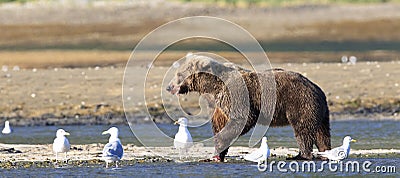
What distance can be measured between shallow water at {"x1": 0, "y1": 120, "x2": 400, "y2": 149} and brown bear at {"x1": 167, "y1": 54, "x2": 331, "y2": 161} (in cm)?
216

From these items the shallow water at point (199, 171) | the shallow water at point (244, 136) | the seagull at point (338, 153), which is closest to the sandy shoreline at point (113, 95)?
the shallow water at point (244, 136)

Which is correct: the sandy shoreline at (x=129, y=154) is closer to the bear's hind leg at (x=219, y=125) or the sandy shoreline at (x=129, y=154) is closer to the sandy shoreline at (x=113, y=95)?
the bear's hind leg at (x=219, y=125)

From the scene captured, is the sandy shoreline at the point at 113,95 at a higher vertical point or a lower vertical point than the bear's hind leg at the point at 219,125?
higher

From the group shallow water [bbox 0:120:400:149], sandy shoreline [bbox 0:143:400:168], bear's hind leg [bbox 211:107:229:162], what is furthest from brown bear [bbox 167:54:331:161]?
shallow water [bbox 0:120:400:149]

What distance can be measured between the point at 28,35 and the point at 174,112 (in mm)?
12422

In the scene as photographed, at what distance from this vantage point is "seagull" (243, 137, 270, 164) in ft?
49.5

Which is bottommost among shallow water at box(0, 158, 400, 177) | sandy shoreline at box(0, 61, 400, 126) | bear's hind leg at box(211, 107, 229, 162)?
shallow water at box(0, 158, 400, 177)

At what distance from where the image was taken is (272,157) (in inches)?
635

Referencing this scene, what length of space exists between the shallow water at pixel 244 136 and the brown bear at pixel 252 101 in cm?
216

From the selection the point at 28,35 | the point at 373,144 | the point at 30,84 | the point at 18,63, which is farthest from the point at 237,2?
the point at 373,144

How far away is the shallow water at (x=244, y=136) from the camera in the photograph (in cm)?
1814

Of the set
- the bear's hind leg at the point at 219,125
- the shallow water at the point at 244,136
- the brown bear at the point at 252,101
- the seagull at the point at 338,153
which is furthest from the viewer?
the shallow water at the point at 244,136

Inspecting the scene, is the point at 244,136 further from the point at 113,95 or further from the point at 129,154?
the point at 113,95

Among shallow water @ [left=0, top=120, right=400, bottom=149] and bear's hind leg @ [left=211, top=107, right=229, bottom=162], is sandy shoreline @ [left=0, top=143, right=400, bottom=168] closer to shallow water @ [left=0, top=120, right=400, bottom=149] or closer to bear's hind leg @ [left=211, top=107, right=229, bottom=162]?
bear's hind leg @ [left=211, top=107, right=229, bottom=162]
